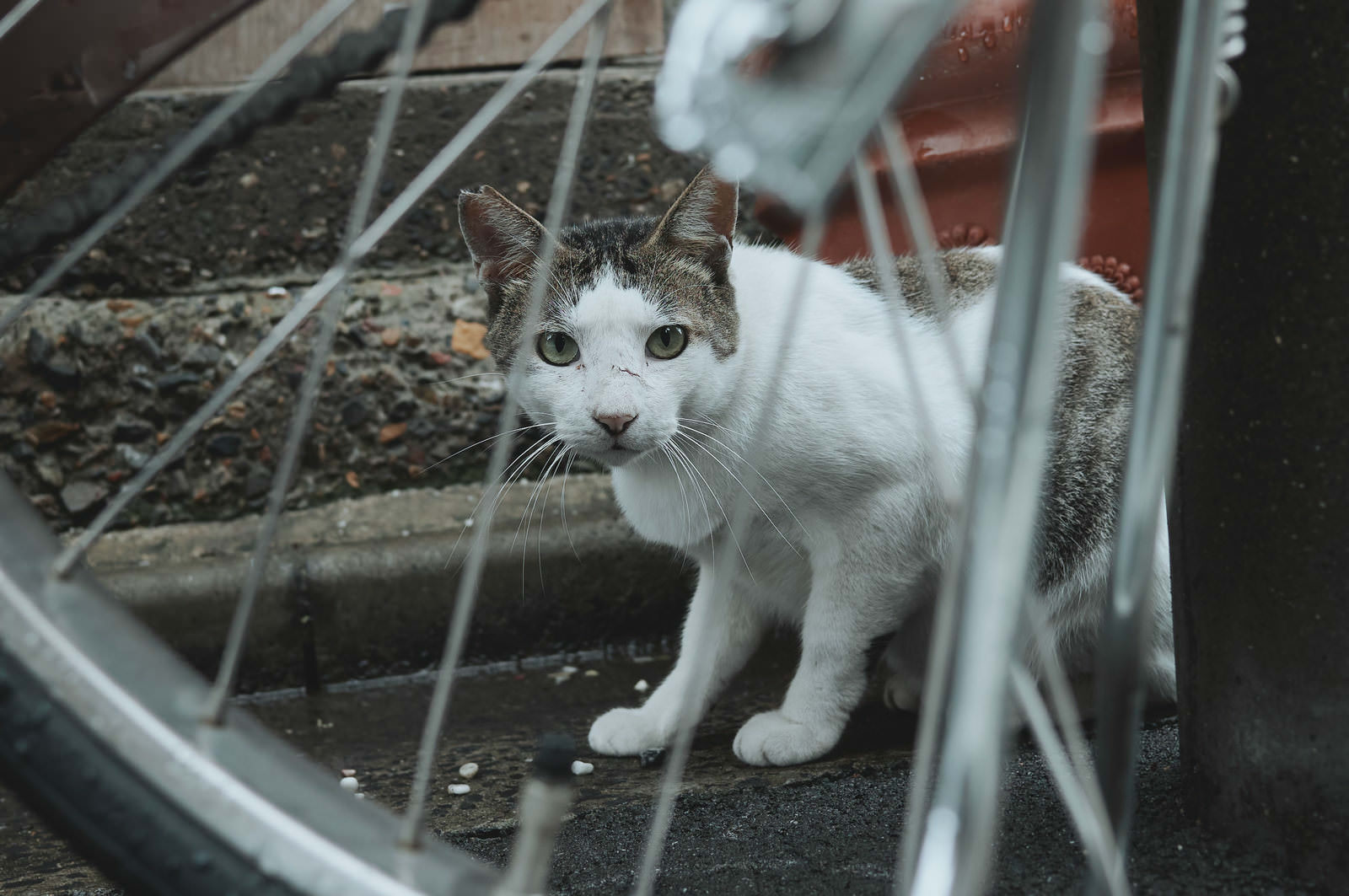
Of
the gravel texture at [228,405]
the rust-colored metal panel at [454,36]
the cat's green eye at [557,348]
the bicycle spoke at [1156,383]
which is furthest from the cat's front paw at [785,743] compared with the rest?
the rust-colored metal panel at [454,36]

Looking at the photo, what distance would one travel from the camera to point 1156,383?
0.48 m

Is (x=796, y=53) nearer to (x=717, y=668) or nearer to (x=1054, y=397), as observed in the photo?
(x=1054, y=397)

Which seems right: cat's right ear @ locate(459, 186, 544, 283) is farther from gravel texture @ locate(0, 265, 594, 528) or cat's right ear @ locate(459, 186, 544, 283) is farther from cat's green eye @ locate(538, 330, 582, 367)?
gravel texture @ locate(0, 265, 594, 528)

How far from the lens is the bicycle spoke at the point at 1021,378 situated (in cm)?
44

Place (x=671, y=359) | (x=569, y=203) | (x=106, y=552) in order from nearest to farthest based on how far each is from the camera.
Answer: (x=671, y=359), (x=106, y=552), (x=569, y=203)

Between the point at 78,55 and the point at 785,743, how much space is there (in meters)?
1.07

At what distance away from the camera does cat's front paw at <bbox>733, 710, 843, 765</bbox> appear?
1419 mm

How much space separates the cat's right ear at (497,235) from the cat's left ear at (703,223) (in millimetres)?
168

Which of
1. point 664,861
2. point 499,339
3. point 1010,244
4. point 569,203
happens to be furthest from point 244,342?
point 1010,244

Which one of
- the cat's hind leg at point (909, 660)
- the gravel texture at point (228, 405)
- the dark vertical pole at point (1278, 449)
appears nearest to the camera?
the dark vertical pole at point (1278, 449)

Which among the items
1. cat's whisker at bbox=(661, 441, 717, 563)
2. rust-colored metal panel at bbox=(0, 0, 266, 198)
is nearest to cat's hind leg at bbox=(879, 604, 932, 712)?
cat's whisker at bbox=(661, 441, 717, 563)

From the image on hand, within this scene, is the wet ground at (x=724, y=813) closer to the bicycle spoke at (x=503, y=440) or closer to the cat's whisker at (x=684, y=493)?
the cat's whisker at (x=684, y=493)

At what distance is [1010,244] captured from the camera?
46 centimetres

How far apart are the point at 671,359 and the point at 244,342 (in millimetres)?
1315
